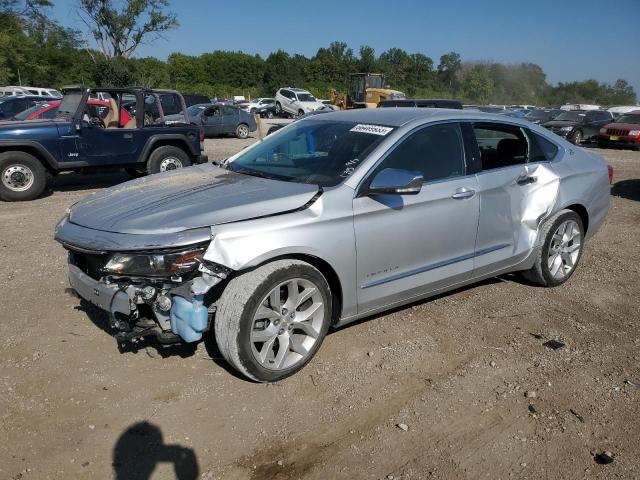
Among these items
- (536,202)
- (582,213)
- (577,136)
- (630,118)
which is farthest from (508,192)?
(577,136)

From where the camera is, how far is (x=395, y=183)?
133 inches

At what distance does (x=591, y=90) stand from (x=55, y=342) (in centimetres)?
7669

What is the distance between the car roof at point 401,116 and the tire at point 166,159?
6.03 metres

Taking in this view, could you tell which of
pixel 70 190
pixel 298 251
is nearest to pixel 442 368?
pixel 298 251

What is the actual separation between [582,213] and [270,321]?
3362mm

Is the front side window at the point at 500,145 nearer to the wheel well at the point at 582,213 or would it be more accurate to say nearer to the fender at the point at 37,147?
the wheel well at the point at 582,213

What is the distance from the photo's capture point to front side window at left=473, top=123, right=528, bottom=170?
430 centimetres

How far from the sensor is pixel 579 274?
214 inches

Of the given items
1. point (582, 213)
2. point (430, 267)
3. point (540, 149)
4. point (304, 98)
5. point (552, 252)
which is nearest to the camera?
point (430, 267)

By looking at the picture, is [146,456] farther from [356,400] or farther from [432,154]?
[432,154]

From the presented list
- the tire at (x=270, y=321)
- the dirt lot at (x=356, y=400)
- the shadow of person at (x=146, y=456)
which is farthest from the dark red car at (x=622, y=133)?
the shadow of person at (x=146, y=456)

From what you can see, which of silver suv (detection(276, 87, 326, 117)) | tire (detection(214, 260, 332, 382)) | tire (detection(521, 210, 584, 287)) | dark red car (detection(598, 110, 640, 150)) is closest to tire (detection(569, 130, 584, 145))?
dark red car (detection(598, 110, 640, 150))

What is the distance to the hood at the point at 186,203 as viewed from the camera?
123 inches

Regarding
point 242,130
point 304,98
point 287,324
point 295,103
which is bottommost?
point 242,130
